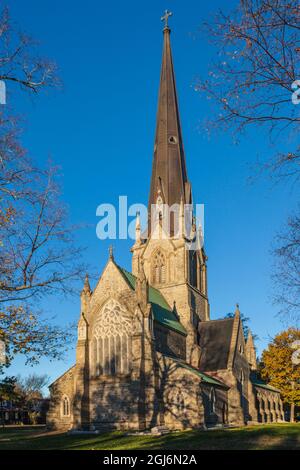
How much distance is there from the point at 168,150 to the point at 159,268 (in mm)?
13773

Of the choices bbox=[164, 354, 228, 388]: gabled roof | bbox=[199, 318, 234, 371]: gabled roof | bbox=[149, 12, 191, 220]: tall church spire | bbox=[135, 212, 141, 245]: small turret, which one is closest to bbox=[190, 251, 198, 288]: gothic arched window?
bbox=[199, 318, 234, 371]: gabled roof

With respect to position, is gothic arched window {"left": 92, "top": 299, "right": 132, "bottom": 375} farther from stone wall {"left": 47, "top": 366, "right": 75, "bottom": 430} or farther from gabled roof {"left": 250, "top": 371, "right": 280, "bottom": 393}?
gabled roof {"left": 250, "top": 371, "right": 280, "bottom": 393}

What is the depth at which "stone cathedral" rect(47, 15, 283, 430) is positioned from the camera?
106ft

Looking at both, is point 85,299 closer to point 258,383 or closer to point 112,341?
point 112,341

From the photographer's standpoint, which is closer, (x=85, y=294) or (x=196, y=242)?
(x=85, y=294)

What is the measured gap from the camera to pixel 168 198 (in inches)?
1954

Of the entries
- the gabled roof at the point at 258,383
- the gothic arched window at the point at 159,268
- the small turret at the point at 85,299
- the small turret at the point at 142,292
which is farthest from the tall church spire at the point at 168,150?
the gabled roof at the point at 258,383

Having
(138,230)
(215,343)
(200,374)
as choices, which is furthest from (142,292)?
(138,230)

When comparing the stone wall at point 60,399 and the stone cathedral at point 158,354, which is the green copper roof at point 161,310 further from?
the stone wall at point 60,399

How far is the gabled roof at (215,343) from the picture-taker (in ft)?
134

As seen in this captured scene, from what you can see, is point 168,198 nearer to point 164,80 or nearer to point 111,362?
point 164,80

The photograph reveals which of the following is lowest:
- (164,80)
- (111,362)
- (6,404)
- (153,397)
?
(6,404)
